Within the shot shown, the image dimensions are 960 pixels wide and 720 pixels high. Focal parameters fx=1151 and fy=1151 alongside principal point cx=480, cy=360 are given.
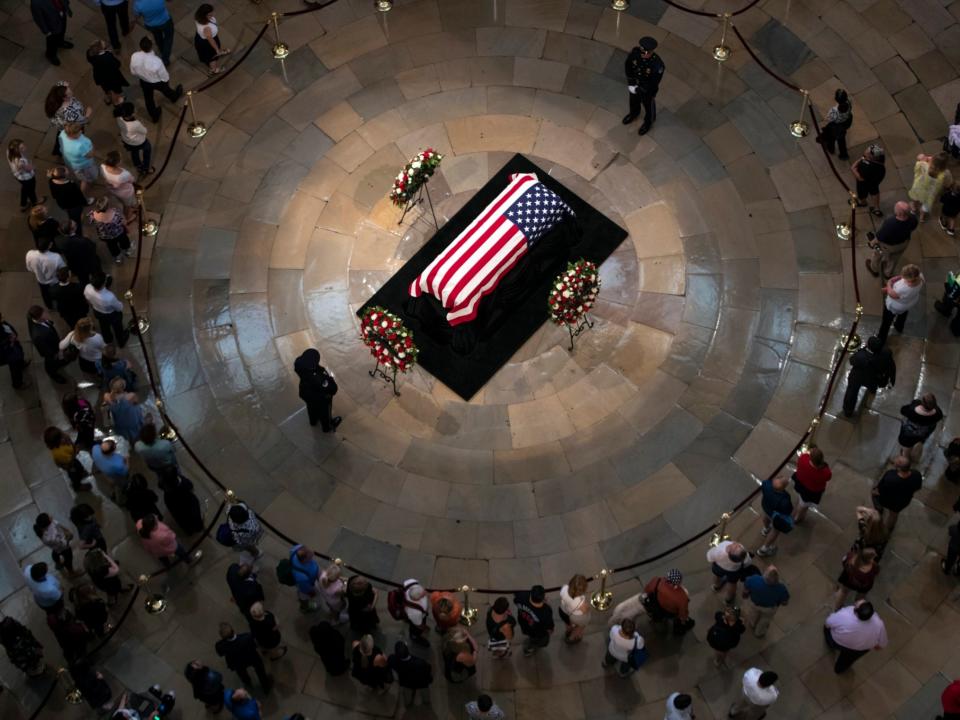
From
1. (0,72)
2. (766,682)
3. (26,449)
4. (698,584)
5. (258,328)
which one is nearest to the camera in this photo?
(766,682)

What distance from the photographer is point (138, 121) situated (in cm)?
1895

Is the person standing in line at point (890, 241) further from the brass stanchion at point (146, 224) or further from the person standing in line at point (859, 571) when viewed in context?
the brass stanchion at point (146, 224)

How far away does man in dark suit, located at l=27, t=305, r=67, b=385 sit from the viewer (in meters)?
16.8

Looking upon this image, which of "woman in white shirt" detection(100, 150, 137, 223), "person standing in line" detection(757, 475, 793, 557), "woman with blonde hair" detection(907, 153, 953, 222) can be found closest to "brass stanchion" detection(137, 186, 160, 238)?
"woman in white shirt" detection(100, 150, 137, 223)

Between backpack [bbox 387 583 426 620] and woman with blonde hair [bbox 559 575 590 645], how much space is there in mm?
1867

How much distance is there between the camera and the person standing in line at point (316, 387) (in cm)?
1639

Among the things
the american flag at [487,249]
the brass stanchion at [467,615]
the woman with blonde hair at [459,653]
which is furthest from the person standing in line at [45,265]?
the woman with blonde hair at [459,653]

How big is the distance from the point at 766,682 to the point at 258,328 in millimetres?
9575

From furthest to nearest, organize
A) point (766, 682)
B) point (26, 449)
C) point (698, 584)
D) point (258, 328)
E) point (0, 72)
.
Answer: point (0, 72)
point (258, 328)
point (26, 449)
point (698, 584)
point (766, 682)

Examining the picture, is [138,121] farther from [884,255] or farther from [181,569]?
[884,255]

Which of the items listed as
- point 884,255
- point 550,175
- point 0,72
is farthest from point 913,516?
point 0,72

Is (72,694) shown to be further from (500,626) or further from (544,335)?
(544,335)

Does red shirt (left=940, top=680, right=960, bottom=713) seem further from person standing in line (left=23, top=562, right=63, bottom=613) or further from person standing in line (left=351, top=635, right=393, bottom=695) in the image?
person standing in line (left=23, top=562, right=63, bottom=613)

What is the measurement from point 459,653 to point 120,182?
31.1ft
